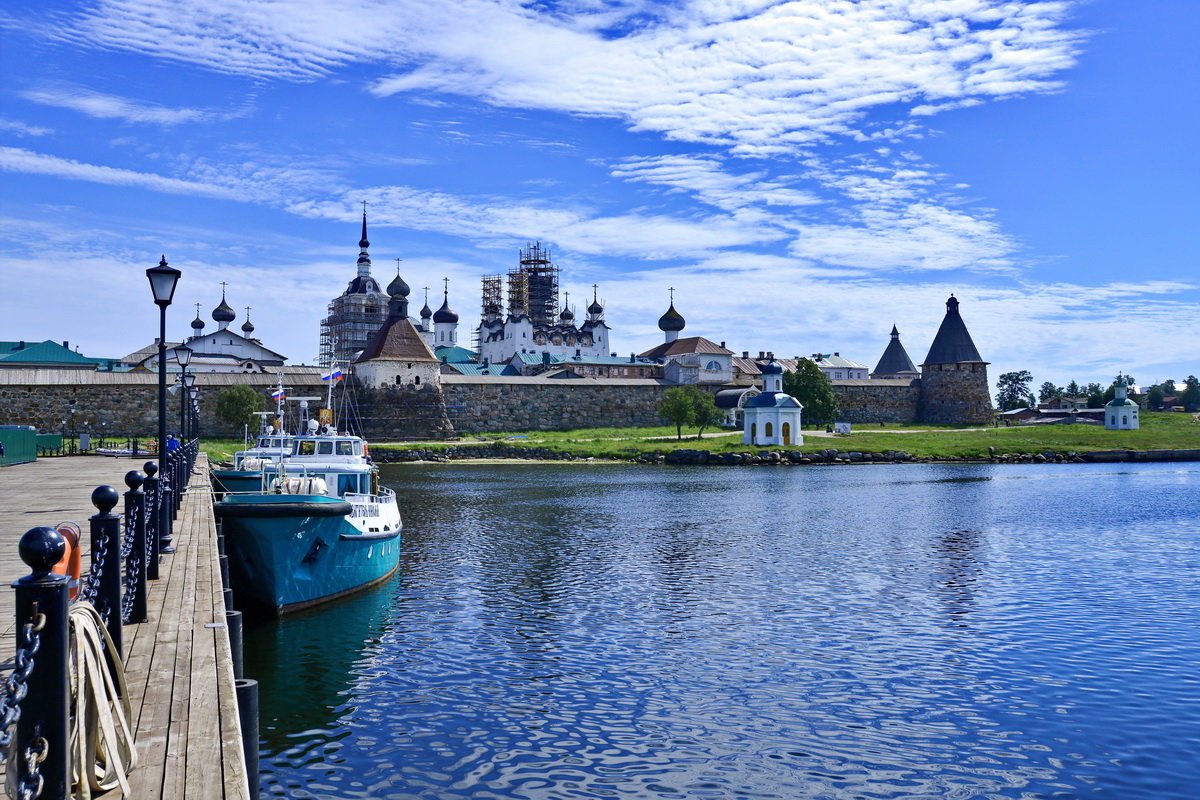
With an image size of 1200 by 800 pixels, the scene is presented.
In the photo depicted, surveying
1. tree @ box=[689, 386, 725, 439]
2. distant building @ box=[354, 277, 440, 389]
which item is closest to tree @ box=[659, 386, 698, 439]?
tree @ box=[689, 386, 725, 439]

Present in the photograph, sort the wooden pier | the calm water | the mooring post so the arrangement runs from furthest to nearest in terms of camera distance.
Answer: the mooring post < the calm water < the wooden pier

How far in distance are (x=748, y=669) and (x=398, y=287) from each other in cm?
7798

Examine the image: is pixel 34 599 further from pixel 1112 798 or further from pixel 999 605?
pixel 999 605

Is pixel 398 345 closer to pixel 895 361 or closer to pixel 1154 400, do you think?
pixel 895 361

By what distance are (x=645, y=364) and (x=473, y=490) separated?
185 feet

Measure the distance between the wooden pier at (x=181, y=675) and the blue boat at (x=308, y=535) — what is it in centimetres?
179

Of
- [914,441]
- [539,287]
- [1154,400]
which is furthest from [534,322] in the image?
[1154,400]

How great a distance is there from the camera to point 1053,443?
2741 inches

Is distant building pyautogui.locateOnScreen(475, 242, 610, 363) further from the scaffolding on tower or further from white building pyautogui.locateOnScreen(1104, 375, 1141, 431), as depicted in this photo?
white building pyautogui.locateOnScreen(1104, 375, 1141, 431)

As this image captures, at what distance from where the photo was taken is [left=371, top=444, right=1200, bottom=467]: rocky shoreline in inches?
2338

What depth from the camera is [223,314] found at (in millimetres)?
90562

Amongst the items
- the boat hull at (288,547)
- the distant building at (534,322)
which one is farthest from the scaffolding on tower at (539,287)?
the boat hull at (288,547)

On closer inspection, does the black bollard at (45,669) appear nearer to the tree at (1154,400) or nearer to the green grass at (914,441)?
the green grass at (914,441)

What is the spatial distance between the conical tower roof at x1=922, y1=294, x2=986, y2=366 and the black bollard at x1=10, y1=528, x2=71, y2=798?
307 ft
